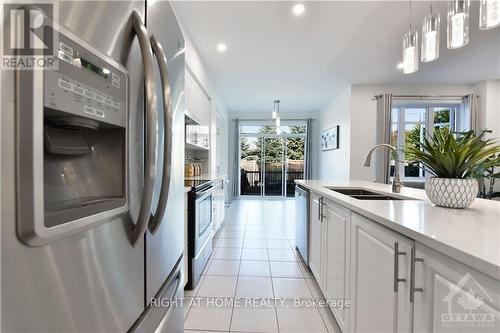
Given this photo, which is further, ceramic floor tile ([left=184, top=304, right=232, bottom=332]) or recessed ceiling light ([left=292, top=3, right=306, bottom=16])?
recessed ceiling light ([left=292, top=3, right=306, bottom=16])

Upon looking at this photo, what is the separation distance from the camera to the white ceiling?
2711 millimetres

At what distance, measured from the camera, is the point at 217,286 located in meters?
2.37

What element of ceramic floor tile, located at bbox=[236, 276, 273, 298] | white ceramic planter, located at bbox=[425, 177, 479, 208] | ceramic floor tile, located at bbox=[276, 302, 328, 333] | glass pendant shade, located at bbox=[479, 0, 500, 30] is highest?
glass pendant shade, located at bbox=[479, 0, 500, 30]

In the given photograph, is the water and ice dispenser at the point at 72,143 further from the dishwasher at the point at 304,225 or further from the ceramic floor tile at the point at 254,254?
the ceramic floor tile at the point at 254,254

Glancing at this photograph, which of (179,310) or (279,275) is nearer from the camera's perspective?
(179,310)

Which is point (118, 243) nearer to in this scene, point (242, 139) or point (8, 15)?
point (8, 15)

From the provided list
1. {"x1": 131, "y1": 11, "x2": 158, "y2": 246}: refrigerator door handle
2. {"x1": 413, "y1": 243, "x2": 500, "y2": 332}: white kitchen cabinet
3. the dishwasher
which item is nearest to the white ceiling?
the dishwasher

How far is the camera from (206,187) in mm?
2832

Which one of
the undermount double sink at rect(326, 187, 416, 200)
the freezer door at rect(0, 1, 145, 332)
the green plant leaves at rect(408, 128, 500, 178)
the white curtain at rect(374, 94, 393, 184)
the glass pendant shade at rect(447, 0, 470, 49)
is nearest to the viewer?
the freezer door at rect(0, 1, 145, 332)

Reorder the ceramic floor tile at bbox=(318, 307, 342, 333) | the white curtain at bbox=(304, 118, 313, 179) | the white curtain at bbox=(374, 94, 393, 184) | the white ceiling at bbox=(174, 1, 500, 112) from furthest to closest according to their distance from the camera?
the white curtain at bbox=(304, 118, 313, 179), the white curtain at bbox=(374, 94, 393, 184), the white ceiling at bbox=(174, 1, 500, 112), the ceramic floor tile at bbox=(318, 307, 342, 333)

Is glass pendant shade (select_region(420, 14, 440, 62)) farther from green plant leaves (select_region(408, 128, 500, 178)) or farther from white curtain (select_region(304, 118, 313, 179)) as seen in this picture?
white curtain (select_region(304, 118, 313, 179))

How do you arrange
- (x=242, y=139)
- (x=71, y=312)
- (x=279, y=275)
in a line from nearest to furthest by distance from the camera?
1. (x=71, y=312)
2. (x=279, y=275)
3. (x=242, y=139)

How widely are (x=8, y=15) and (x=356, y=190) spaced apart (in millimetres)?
2720

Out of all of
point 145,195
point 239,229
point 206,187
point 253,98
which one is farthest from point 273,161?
point 145,195
